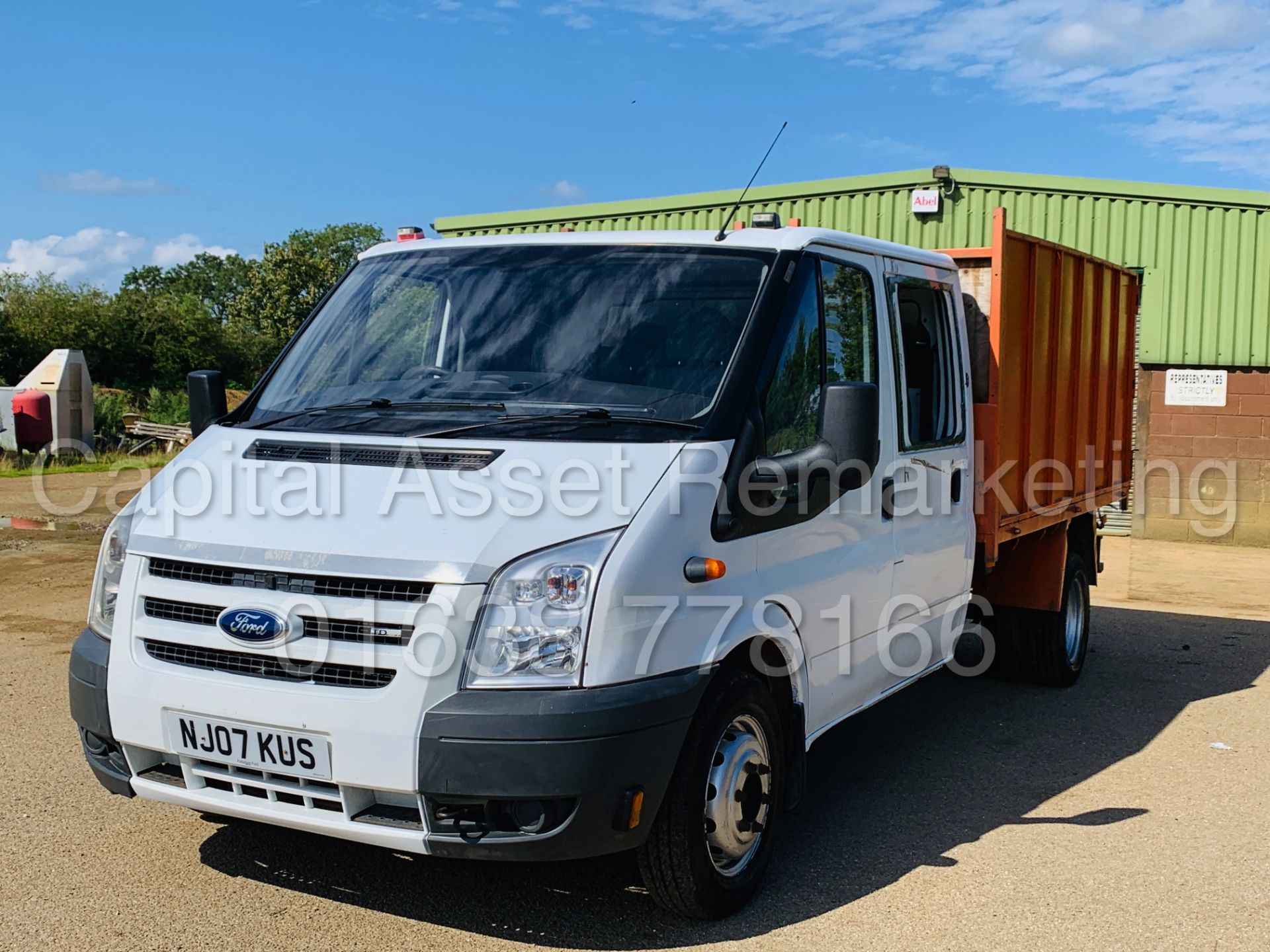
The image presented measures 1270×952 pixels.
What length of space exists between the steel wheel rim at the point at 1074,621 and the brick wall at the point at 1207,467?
876 cm

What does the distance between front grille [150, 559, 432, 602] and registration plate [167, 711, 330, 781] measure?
15.4 inches

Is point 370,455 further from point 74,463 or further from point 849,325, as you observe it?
point 74,463

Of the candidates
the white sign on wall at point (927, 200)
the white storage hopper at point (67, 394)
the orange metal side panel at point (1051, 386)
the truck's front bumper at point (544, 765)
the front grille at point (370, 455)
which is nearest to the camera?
the truck's front bumper at point (544, 765)

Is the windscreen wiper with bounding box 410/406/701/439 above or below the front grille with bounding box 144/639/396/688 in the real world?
above

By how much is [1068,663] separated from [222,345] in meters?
46.0

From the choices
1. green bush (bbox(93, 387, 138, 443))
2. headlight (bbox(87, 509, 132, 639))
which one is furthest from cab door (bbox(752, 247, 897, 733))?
green bush (bbox(93, 387, 138, 443))

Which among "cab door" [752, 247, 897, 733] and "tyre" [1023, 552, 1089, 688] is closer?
"cab door" [752, 247, 897, 733]

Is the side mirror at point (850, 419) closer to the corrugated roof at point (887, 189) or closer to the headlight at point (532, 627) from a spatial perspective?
the headlight at point (532, 627)

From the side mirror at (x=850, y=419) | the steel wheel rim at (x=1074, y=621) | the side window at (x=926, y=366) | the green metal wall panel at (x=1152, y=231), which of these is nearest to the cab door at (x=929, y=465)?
the side window at (x=926, y=366)

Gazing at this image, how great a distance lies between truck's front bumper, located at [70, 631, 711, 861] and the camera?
3.42m

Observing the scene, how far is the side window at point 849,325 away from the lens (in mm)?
4641

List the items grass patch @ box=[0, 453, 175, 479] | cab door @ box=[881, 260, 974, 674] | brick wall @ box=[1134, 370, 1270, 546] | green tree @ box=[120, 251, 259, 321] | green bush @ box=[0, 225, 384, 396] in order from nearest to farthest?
cab door @ box=[881, 260, 974, 674] < brick wall @ box=[1134, 370, 1270, 546] < grass patch @ box=[0, 453, 175, 479] < green bush @ box=[0, 225, 384, 396] < green tree @ box=[120, 251, 259, 321]

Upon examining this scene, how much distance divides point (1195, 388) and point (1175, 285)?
131cm

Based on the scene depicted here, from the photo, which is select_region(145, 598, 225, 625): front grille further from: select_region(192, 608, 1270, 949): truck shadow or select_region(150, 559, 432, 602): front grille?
select_region(192, 608, 1270, 949): truck shadow
